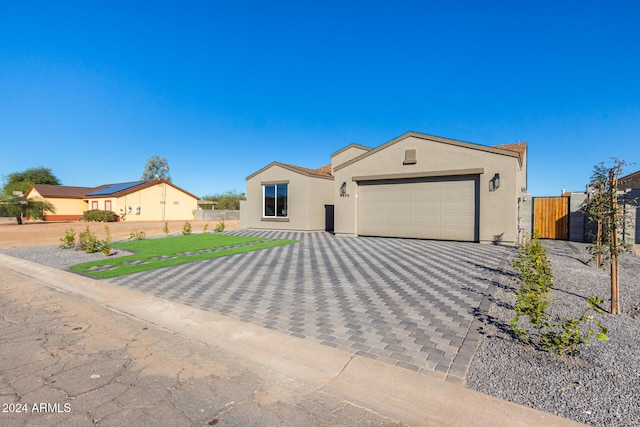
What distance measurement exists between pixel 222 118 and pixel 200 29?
9.67 m

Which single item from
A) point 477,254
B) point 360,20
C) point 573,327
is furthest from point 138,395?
point 360,20

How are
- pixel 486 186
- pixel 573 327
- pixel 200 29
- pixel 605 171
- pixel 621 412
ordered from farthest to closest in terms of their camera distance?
pixel 200 29
pixel 486 186
pixel 605 171
pixel 573 327
pixel 621 412

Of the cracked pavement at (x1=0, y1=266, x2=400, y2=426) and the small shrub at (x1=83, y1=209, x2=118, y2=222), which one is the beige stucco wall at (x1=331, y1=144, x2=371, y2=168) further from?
the small shrub at (x1=83, y1=209, x2=118, y2=222)

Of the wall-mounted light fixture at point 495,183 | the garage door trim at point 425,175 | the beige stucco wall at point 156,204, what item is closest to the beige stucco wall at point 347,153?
the garage door trim at point 425,175

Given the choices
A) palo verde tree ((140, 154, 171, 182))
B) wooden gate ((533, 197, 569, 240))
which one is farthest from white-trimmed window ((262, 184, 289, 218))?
palo verde tree ((140, 154, 171, 182))

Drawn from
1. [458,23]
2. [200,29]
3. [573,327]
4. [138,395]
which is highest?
[200,29]

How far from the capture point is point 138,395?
2.39 meters

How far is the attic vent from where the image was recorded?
484 inches

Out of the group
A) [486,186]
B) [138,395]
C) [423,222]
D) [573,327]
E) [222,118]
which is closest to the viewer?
[138,395]

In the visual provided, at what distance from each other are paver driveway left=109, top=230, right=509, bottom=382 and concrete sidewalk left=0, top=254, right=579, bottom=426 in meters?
0.32

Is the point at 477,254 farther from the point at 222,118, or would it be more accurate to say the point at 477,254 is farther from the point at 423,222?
the point at 222,118

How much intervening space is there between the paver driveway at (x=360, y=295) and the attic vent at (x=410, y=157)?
180 inches

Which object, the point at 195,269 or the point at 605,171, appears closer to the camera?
the point at 605,171

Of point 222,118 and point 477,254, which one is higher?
point 222,118
